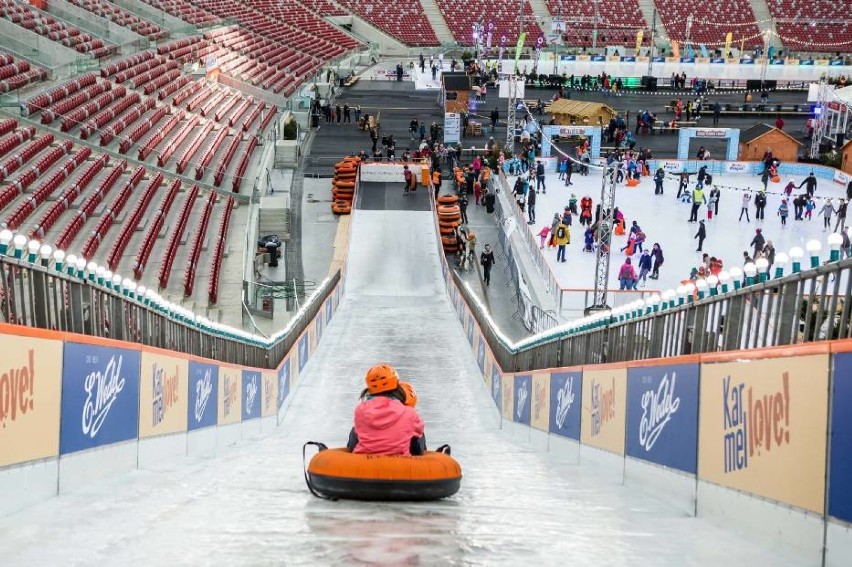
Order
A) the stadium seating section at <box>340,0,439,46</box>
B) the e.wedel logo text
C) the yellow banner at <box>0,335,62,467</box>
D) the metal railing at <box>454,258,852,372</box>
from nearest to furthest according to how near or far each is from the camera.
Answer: the metal railing at <box>454,258,852,372</box>
the yellow banner at <box>0,335,62,467</box>
the e.wedel logo text
the stadium seating section at <box>340,0,439,46</box>

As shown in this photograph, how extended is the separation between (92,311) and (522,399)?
8.44 m

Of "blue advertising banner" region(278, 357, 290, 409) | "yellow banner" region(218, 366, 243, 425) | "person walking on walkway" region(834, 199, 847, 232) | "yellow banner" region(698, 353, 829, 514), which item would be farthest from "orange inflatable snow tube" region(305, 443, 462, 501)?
"person walking on walkway" region(834, 199, 847, 232)

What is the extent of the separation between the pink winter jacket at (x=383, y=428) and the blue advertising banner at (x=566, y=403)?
4308 mm

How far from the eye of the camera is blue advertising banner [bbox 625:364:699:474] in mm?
7250

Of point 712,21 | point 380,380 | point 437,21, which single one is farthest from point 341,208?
point 712,21

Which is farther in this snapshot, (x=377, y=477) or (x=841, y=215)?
(x=841, y=215)

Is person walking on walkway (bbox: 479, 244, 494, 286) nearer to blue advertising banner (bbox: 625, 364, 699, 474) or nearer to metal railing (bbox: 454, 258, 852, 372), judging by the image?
metal railing (bbox: 454, 258, 852, 372)

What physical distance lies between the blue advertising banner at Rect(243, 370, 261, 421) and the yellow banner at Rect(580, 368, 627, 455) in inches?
194

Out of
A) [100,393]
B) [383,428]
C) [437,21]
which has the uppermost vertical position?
[437,21]

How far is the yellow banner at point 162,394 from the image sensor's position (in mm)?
9242

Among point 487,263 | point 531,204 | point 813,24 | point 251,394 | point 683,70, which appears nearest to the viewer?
point 251,394

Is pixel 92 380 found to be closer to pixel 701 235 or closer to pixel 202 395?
pixel 202 395

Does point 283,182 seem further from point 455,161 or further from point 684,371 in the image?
point 684,371

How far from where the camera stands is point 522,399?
1577 cm
